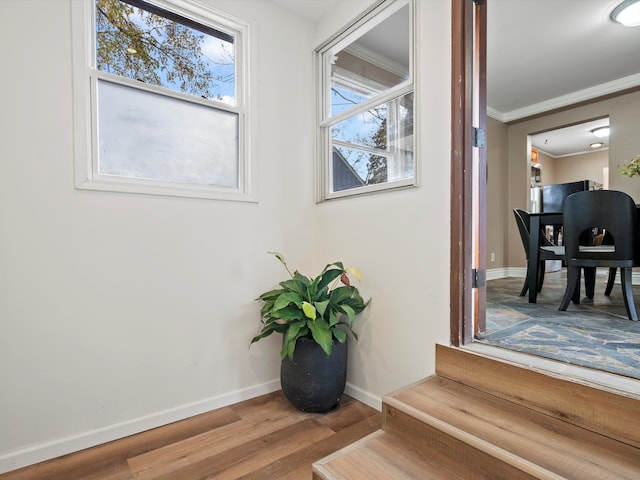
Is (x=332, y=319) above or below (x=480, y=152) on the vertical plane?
below

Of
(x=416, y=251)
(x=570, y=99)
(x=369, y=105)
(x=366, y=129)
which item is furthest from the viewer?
(x=570, y=99)

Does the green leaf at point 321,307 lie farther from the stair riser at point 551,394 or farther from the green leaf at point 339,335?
the stair riser at point 551,394

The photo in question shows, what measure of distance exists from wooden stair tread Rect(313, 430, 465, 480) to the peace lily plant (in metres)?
0.56

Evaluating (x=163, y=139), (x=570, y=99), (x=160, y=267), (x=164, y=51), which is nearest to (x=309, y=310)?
(x=160, y=267)

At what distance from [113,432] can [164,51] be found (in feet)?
7.05

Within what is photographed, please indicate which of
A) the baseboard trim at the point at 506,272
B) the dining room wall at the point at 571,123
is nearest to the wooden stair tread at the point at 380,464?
the baseboard trim at the point at 506,272

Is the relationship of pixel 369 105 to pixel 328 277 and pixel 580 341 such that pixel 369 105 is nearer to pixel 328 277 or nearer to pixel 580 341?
pixel 328 277

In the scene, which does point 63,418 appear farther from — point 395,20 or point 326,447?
point 395,20

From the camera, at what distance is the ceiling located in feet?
8.50

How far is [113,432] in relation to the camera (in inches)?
68.2

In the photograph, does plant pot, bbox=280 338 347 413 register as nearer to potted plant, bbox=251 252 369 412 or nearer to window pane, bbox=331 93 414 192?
potted plant, bbox=251 252 369 412

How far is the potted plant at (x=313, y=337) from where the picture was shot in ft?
6.08

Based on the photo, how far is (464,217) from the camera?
1604mm

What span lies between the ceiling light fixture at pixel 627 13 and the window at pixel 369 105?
1.98m
